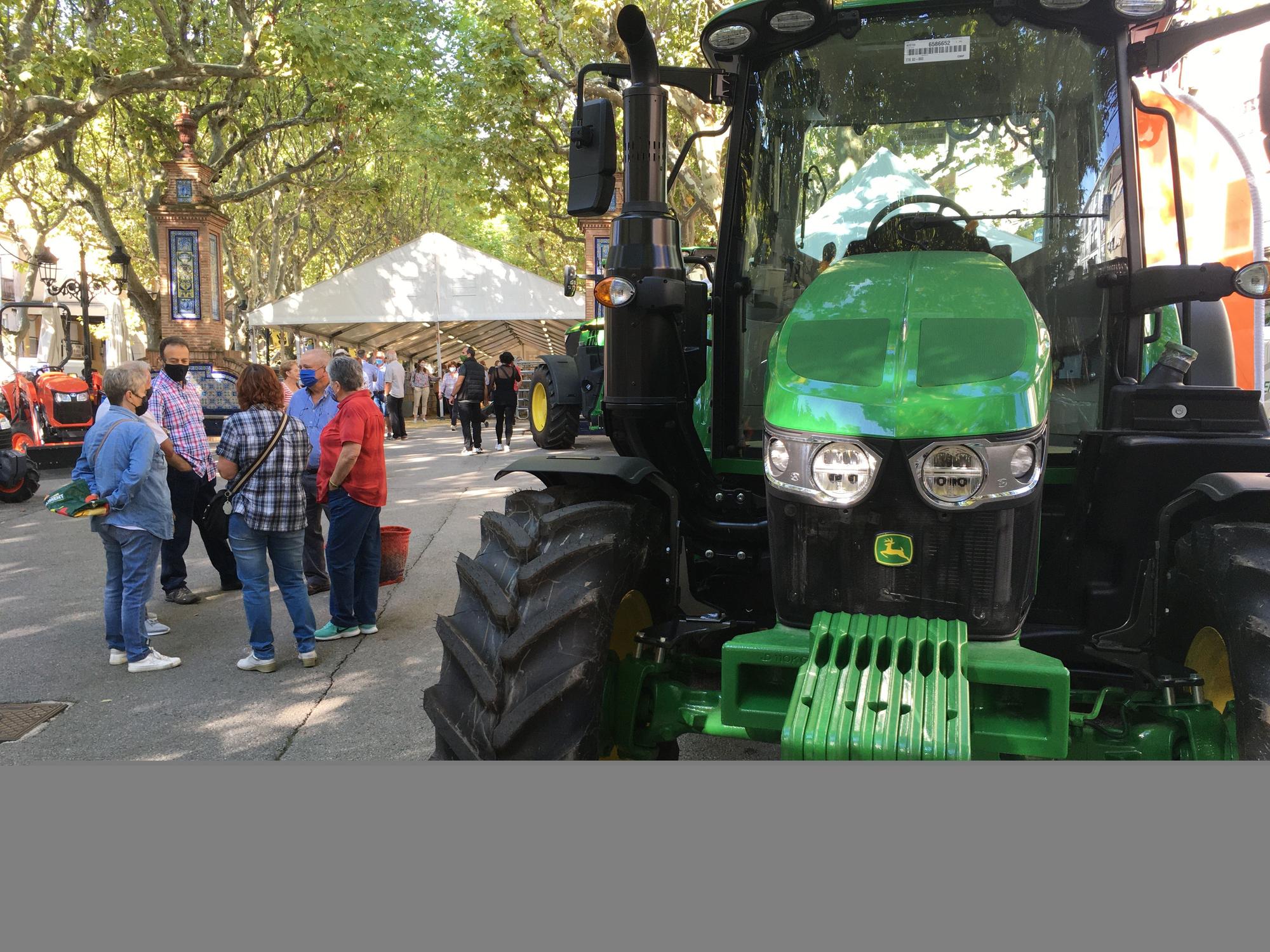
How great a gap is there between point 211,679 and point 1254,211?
24.3 feet

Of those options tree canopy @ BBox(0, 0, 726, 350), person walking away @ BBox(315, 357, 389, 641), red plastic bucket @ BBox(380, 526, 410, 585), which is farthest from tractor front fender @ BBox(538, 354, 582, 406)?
person walking away @ BBox(315, 357, 389, 641)

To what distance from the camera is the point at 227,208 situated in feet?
107

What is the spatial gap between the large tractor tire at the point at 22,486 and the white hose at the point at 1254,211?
1228cm

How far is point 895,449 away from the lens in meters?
2.71

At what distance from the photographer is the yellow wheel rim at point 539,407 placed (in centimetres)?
1515

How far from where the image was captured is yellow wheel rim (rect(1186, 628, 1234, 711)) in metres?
2.90

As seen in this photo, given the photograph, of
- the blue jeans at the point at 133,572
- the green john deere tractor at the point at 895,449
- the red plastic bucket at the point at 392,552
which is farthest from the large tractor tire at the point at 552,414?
the green john deere tractor at the point at 895,449

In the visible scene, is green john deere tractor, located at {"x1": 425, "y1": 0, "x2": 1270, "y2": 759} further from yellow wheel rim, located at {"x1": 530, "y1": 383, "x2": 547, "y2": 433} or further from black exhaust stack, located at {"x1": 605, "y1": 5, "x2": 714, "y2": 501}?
yellow wheel rim, located at {"x1": 530, "y1": 383, "x2": 547, "y2": 433}

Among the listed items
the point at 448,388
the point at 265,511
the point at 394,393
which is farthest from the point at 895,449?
the point at 448,388

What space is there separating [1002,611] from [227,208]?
1331 inches

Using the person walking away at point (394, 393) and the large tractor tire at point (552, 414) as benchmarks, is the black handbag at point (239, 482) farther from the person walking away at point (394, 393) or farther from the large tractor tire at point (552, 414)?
the person walking away at point (394, 393)

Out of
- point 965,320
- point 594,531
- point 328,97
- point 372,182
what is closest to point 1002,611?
point 965,320

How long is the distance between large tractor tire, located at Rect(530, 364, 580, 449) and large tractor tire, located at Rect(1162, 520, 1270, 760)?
472 inches

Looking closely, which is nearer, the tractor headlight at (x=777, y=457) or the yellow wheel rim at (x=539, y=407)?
the tractor headlight at (x=777, y=457)
